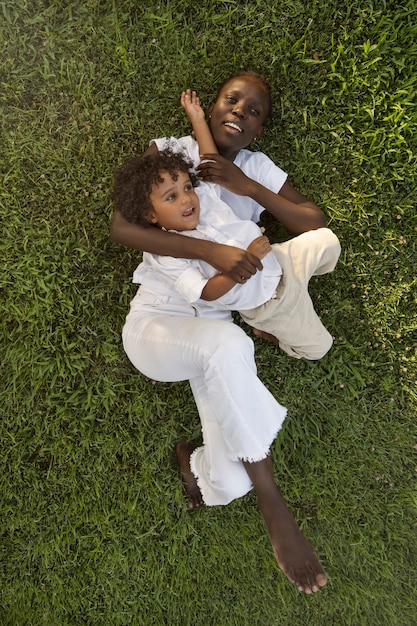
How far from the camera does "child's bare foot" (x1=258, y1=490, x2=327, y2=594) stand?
166 centimetres

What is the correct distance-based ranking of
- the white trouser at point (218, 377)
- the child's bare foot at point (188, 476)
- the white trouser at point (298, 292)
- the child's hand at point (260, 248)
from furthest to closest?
the child's bare foot at point (188, 476)
the white trouser at point (298, 292)
the child's hand at point (260, 248)
the white trouser at point (218, 377)

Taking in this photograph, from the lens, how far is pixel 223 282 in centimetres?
167

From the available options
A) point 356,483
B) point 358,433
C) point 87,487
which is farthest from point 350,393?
point 87,487

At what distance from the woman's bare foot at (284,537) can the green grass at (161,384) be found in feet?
2.08

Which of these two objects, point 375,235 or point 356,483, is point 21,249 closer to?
point 375,235

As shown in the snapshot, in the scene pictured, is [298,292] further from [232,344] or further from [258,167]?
[258,167]

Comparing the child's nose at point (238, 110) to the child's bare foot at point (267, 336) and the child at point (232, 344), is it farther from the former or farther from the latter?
the child's bare foot at point (267, 336)

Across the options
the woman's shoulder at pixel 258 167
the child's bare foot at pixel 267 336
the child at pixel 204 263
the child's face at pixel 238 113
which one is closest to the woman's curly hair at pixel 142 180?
the child at pixel 204 263

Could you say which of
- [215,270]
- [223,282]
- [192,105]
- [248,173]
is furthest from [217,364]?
[192,105]

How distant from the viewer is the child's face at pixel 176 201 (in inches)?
67.4

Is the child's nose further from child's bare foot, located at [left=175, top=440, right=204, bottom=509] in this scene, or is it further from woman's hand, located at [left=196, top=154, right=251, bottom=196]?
child's bare foot, located at [left=175, top=440, right=204, bottom=509]

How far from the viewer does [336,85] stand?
2.14m

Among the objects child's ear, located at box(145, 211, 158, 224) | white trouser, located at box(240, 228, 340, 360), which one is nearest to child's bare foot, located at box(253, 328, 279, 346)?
white trouser, located at box(240, 228, 340, 360)

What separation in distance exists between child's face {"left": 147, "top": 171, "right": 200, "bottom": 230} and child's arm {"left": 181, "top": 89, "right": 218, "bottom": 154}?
0.89ft
